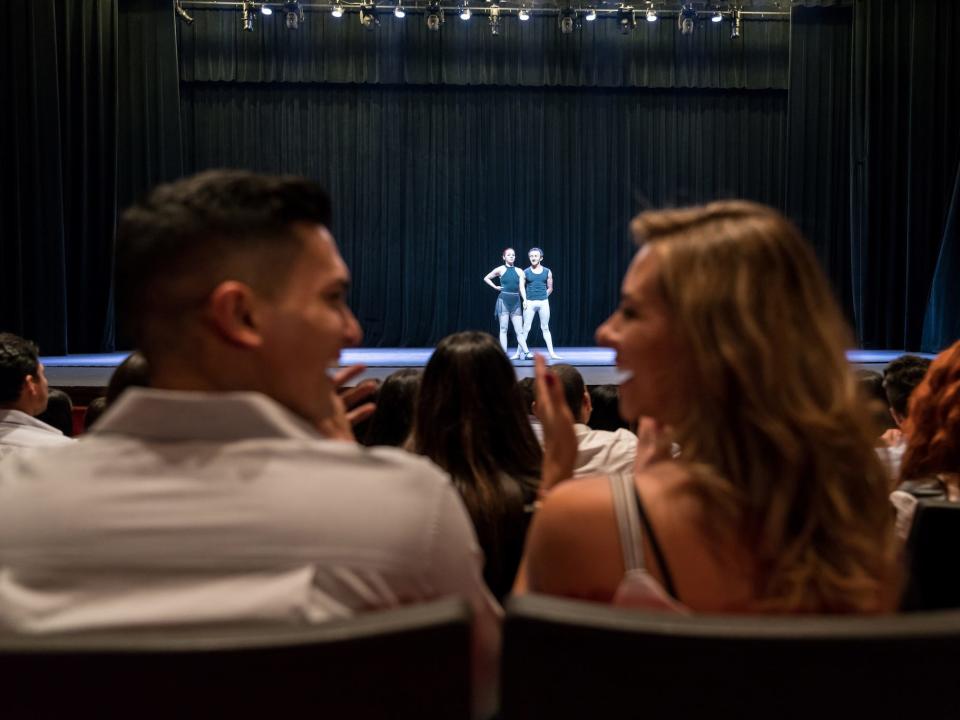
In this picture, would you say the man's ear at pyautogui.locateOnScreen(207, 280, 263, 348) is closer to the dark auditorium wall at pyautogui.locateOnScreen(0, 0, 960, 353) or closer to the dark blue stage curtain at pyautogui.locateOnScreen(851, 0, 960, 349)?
the dark auditorium wall at pyautogui.locateOnScreen(0, 0, 960, 353)

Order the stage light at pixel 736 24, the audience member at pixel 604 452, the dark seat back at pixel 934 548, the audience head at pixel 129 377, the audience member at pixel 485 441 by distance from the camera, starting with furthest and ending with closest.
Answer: the stage light at pixel 736 24, the audience member at pixel 604 452, the audience head at pixel 129 377, the audience member at pixel 485 441, the dark seat back at pixel 934 548

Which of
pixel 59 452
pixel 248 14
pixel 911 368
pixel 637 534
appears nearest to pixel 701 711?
pixel 637 534

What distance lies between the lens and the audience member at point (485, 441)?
5.56 feet

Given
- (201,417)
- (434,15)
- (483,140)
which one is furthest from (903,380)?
(483,140)

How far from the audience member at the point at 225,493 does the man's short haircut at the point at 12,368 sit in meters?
2.04

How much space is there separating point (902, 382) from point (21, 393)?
8.35 feet

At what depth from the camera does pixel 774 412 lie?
0.89 meters

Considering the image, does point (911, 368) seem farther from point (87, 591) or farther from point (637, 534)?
point (87, 591)

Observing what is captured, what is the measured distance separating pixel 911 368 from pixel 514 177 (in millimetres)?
9758

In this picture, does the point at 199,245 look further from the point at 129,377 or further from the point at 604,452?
the point at 604,452

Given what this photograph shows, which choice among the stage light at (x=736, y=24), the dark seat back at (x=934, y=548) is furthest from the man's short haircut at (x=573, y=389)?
the stage light at (x=736, y=24)

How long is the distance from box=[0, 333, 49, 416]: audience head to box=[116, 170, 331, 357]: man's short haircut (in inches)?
81.1

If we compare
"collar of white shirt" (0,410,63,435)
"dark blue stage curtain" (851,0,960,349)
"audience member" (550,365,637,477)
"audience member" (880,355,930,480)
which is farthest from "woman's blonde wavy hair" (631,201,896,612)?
"dark blue stage curtain" (851,0,960,349)

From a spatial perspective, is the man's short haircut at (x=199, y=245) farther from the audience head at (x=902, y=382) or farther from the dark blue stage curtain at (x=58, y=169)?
the dark blue stage curtain at (x=58, y=169)
